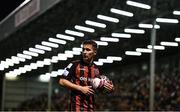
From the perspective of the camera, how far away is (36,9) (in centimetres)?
1380

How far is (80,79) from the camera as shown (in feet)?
18.0

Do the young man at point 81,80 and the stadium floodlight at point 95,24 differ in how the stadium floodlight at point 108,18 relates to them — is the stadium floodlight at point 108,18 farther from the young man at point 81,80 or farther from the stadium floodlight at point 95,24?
the young man at point 81,80

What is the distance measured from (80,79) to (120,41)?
16.0m

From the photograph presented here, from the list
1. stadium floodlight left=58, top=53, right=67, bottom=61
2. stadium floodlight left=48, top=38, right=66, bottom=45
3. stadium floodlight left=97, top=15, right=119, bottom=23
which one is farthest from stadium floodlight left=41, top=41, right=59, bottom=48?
stadium floodlight left=97, top=15, right=119, bottom=23

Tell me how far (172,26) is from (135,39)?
9.66 feet

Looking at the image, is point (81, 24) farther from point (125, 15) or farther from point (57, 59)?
point (57, 59)

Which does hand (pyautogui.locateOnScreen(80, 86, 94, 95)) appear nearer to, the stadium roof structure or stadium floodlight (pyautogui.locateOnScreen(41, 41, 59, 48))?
the stadium roof structure

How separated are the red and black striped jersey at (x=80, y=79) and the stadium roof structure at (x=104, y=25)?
7.54 metres

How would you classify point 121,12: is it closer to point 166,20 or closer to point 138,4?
point 138,4

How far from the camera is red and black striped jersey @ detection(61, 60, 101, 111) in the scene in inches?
214

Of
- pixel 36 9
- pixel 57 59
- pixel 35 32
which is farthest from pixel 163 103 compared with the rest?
pixel 57 59

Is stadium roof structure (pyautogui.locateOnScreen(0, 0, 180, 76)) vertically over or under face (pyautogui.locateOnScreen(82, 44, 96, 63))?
Result: over

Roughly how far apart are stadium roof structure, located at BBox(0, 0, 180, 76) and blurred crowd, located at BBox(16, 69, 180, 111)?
1.53 metres

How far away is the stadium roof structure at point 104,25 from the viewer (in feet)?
46.1
